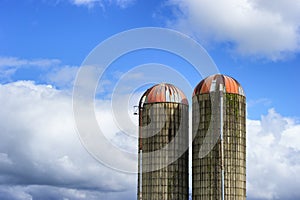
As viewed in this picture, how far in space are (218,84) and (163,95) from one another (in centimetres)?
795

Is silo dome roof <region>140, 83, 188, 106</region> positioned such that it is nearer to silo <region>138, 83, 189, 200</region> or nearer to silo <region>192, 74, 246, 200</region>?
silo <region>138, 83, 189, 200</region>

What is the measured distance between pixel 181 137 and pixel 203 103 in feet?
19.1

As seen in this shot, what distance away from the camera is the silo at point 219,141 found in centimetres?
7300

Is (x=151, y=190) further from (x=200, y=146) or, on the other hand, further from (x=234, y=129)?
(x=234, y=129)

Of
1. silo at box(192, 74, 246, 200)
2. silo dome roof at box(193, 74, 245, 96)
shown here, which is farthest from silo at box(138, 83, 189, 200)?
silo dome roof at box(193, 74, 245, 96)

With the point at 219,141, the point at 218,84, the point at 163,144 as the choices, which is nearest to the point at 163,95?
the point at 163,144

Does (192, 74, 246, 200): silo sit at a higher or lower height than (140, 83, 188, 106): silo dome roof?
lower

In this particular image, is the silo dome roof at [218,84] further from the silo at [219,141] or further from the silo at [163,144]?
the silo at [163,144]

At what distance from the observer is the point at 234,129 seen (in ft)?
243

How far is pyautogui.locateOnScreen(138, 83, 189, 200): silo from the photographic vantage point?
76312 millimetres

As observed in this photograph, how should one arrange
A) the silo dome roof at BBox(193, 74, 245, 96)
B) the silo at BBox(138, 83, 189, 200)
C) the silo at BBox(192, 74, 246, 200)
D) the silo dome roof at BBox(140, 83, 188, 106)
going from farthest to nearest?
1. the silo dome roof at BBox(140, 83, 188, 106)
2. the silo at BBox(138, 83, 189, 200)
3. the silo dome roof at BBox(193, 74, 245, 96)
4. the silo at BBox(192, 74, 246, 200)

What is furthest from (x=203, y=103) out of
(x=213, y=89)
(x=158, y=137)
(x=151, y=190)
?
(x=151, y=190)

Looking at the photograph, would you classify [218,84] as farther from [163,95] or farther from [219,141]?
[163,95]

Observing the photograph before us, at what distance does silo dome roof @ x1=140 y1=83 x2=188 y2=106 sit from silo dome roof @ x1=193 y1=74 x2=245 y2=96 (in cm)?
314
